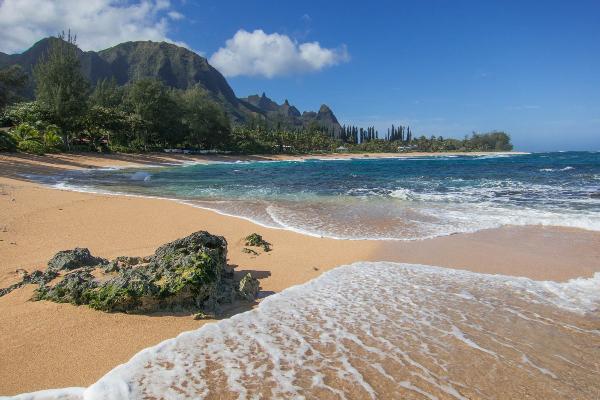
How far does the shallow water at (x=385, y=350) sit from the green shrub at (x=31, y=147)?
39.6m

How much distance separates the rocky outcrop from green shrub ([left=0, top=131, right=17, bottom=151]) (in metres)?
34.9

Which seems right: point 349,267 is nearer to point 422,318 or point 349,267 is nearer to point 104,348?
point 422,318

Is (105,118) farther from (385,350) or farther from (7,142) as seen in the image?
(385,350)

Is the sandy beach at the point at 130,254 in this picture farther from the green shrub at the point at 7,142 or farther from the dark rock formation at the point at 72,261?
the green shrub at the point at 7,142

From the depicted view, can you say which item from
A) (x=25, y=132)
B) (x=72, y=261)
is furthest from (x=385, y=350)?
(x=25, y=132)

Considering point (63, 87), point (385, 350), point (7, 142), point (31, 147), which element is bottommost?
point (385, 350)

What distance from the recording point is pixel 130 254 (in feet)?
24.3

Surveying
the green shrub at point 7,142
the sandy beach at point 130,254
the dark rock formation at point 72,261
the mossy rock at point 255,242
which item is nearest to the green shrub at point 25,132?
the green shrub at point 7,142

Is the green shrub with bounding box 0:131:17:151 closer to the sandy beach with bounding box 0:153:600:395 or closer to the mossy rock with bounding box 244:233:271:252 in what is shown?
the sandy beach with bounding box 0:153:600:395

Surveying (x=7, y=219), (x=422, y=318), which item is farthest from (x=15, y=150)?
(x=422, y=318)

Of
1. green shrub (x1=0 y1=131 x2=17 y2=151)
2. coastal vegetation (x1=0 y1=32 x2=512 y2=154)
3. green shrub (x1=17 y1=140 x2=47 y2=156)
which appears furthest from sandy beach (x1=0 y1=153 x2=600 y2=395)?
coastal vegetation (x1=0 y1=32 x2=512 y2=154)

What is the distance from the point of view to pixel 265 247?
8289mm

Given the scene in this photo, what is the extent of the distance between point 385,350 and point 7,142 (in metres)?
40.0

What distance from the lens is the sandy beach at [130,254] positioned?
381 centimetres
